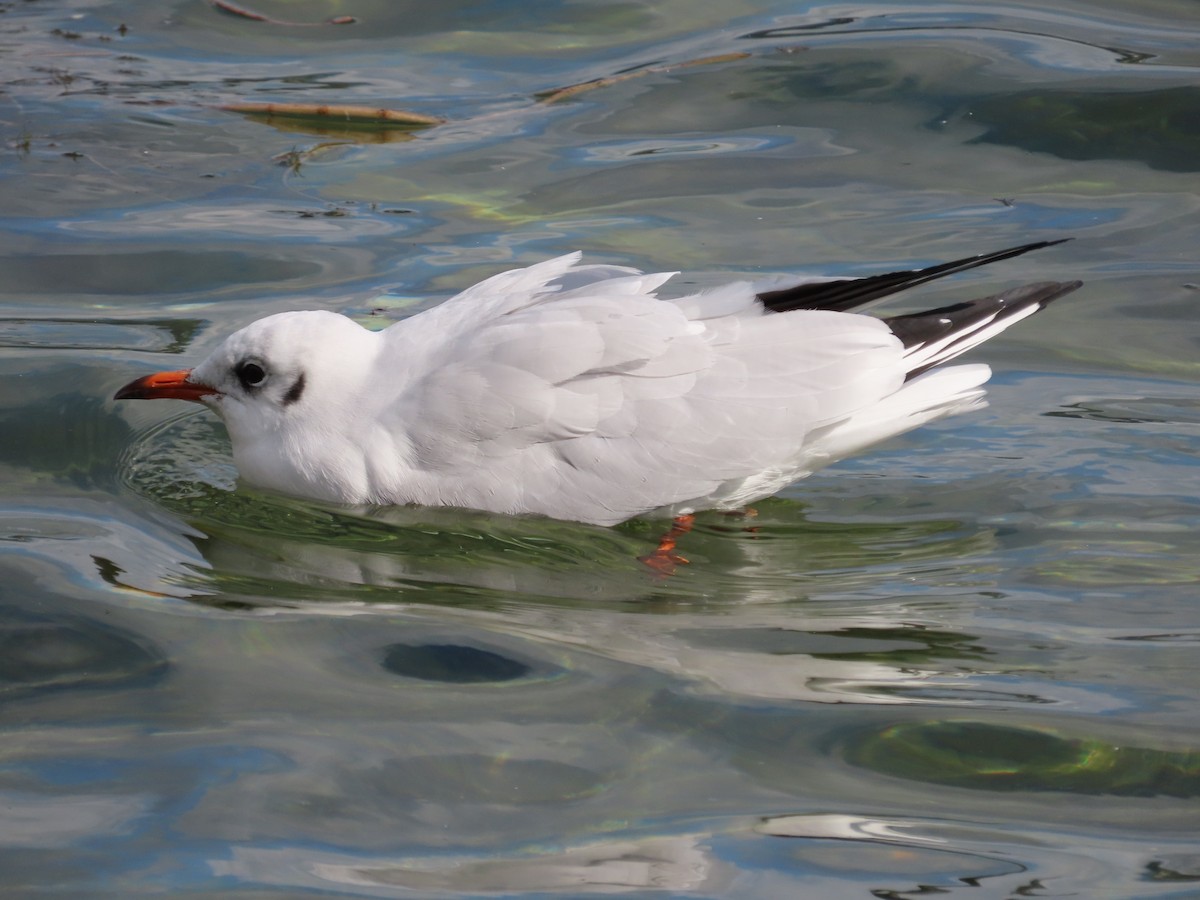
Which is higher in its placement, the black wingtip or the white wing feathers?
the black wingtip

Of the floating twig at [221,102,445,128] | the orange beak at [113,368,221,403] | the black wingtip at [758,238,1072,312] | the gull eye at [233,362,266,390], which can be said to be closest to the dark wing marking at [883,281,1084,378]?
the black wingtip at [758,238,1072,312]

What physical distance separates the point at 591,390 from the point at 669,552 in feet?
2.09

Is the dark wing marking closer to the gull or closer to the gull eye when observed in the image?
the gull

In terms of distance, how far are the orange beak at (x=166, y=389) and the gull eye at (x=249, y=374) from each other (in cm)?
12

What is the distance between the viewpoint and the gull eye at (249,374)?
226 inches

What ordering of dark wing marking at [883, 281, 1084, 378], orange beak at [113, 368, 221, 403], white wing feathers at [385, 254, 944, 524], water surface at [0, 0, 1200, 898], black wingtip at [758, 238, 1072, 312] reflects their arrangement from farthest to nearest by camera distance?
orange beak at [113, 368, 221, 403] → dark wing marking at [883, 281, 1084, 378] → black wingtip at [758, 238, 1072, 312] → white wing feathers at [385, 254, 944, 524] → water surface at [0, 0, 1200, 898]

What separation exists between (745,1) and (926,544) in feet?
21.1

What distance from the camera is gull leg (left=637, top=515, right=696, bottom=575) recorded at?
534 centimetres

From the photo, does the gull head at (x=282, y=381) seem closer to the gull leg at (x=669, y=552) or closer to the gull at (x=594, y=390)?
the gull at (x=594, y=390)

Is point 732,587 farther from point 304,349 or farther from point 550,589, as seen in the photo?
point 304,349

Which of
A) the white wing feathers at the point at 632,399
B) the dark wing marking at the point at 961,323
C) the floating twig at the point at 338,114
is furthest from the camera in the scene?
the floating twig at the point at 338,114

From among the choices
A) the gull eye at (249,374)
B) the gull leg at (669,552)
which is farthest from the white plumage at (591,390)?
the gull leg at (669,552)

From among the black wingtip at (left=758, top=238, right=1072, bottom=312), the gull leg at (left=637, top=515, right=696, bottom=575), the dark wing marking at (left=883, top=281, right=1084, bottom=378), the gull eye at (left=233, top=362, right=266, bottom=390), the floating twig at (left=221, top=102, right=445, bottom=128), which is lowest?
the gull leg at (left=637, top=515, right=696, bottom=575)

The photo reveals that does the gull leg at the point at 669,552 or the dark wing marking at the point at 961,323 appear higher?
the dark wing marking at the point at 961,323
